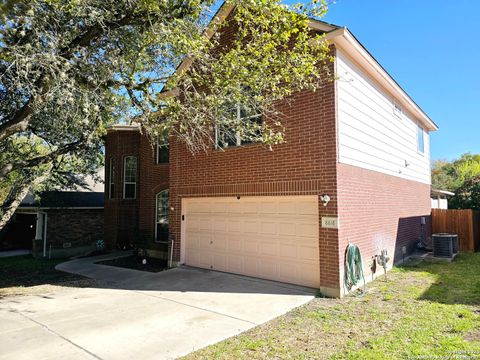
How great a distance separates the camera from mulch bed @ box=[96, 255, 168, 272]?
11.3 metres

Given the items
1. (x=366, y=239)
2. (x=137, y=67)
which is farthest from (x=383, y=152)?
(x=137, y=67)

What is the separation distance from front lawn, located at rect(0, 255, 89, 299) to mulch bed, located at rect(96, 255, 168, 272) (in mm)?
1746

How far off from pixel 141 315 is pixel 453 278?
8290mm

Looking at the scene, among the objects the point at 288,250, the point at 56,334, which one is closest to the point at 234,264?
the point at 288,250

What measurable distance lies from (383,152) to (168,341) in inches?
342

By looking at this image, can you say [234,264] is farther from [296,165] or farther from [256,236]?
[296,165]

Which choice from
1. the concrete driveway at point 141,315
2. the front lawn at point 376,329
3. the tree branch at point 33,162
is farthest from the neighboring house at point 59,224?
the front lawn at point 376,329

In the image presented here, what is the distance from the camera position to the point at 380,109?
34.7 feet

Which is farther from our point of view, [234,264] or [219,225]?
[219,225]

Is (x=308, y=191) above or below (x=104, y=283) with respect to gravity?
above

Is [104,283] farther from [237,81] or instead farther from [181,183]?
[237,81]

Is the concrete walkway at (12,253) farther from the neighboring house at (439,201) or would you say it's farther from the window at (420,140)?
the neighboring house at (439,201)

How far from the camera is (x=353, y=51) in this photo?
848cm

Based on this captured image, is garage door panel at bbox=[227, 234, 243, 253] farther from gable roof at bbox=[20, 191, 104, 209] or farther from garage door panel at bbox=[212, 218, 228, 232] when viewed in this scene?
gable roof at bbox=[20, 191, 104, 209]
